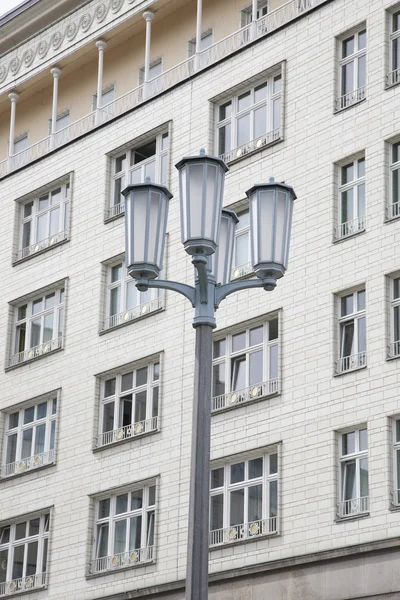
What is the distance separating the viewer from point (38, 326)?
39375 millimetres

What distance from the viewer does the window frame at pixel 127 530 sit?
3366cm

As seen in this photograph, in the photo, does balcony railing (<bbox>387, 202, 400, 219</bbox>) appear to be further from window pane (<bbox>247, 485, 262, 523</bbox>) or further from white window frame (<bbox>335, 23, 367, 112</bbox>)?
window pane (<bbox>247, 485, 262, 523</bbox>)

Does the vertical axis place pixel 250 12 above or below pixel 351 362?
above

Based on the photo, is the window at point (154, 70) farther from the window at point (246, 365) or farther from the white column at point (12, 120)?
the window at point (246, 365)

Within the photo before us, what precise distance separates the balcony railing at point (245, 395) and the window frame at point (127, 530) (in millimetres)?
2582

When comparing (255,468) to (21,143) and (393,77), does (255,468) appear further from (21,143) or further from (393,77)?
(21,143)

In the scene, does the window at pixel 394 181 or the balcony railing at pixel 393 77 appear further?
the balcony railing at pixel 393 77

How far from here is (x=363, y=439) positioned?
2947cm

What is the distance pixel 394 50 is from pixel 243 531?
11159mm

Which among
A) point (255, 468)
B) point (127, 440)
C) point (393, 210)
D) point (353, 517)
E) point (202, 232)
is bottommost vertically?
point (202, 232)

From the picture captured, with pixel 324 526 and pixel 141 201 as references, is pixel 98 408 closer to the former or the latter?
pixel 324 526

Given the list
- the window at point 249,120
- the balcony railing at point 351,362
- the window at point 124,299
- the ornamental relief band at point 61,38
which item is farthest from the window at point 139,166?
the balcony railing at point 351,362

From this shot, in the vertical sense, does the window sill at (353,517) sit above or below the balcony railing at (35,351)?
below

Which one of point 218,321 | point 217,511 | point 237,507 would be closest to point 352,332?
point 218,321
